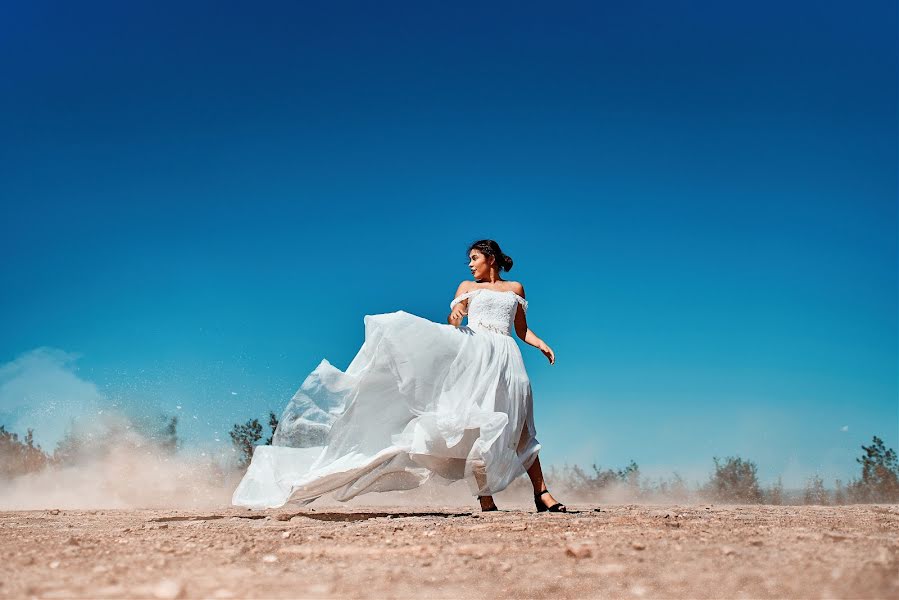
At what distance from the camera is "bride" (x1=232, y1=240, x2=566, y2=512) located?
6918 mm

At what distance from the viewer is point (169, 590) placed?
2971mm

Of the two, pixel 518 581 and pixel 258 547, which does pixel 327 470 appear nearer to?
pixel 258 547

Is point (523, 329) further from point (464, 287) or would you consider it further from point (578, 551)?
point (578, 551)

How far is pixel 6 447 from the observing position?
40.9 ft

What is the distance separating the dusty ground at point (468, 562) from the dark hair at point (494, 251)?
3852mm

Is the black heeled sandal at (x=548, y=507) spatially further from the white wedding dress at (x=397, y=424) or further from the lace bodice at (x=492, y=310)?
the lace bodice at (x=492, y=310)

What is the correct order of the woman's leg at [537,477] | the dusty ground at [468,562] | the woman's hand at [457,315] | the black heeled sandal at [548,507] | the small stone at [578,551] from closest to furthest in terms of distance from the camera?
the dusty ground at [468,562], the small stone at [578,551], the black heeled sandal at [548,507], the woman's leg at [537,477], the woman's hand at [457,315]

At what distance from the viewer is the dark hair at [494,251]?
27.2 ft

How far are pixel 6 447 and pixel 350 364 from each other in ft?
27.9

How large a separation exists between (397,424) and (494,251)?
7.72 feet

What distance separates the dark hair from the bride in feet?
3.86

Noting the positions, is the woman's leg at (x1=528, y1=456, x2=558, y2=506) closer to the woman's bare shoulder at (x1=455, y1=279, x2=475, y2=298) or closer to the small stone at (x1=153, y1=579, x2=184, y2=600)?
the woman's bare shoulder at (x1=455, y1=279, x2=475, y2=298)

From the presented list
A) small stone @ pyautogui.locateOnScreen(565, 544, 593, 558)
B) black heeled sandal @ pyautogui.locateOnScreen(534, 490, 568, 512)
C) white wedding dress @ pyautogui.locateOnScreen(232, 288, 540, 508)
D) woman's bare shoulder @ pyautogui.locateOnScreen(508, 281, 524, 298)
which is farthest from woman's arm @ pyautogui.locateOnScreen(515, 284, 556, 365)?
small stone @ pyautogui.locateOnScreen(565, 544, 593, 558)

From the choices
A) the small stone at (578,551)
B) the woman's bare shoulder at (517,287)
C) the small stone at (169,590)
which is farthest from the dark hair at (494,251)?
the small stone at (169,590)
